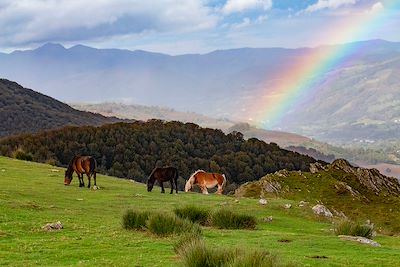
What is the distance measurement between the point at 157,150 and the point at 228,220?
69742mm

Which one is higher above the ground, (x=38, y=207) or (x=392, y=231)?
(x=38, y=207)

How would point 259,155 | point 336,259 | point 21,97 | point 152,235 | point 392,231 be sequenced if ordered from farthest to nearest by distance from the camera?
point 21,97 → point 259,155 → point 392,231 → point 152,235 → point 336,259

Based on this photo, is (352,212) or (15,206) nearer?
(15,206)

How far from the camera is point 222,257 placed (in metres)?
8.80

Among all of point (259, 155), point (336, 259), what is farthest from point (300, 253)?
point (259, 155)

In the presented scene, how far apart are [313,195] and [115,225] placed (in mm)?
20115

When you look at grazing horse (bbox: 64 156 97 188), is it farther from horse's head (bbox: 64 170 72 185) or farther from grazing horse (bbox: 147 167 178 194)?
grazing horse (bbox: 147 167 178 194)

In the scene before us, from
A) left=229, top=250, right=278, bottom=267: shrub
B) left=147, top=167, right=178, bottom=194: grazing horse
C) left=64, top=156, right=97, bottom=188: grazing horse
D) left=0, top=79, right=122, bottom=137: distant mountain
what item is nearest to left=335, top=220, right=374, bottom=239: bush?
left=229, top=250, right=278, bottom=267: shrub

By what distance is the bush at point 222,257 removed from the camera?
780 centimetres

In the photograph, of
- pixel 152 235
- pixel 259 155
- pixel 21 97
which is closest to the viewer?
pixel 152 235

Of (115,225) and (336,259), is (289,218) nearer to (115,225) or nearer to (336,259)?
(115,225)

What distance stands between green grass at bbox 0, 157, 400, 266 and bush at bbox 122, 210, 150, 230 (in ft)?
0.66

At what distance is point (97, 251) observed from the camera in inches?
458

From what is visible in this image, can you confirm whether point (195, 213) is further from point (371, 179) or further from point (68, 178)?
point (371, 179)
